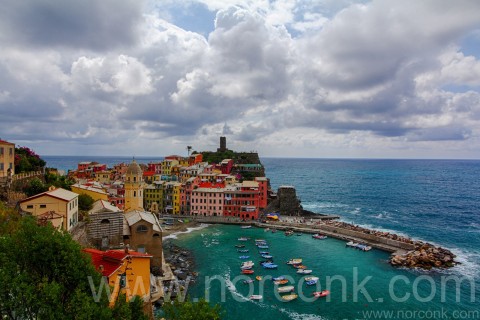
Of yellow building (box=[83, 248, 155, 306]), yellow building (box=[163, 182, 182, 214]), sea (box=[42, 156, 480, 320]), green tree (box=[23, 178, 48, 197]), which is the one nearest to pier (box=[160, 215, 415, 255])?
sea (box=[42, 156, 480, 320])

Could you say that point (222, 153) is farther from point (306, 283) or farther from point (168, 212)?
point (306, 283)

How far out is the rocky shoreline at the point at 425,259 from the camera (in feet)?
167

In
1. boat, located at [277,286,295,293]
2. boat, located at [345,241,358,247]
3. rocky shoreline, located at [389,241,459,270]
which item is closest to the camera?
boat, located at [277,286,295,293]

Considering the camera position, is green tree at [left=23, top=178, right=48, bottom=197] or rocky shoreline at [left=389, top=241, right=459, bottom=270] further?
rocky shoreline at [left=389, top=241, right=459, bottom=270]

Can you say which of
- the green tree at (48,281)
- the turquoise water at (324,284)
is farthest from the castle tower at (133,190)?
the green tree at (48,281)

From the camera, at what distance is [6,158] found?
1748 inches

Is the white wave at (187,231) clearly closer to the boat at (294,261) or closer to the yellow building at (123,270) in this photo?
the boat at (294,261)

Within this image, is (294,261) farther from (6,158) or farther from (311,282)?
(6,158)

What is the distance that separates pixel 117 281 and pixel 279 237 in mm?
48310

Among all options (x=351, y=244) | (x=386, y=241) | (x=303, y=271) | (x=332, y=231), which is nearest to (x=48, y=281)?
(x=303, y=271)

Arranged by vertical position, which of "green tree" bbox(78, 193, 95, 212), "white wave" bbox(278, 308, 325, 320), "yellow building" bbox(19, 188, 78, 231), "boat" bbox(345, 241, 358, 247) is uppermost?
"yellow building" bbox(19, 188, 78, 231)

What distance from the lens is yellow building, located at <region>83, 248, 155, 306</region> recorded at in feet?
73.6

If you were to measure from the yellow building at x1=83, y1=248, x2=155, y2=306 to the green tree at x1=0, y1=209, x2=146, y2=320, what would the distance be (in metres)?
3.64

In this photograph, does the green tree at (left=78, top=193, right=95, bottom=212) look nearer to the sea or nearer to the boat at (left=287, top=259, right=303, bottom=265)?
the sea
